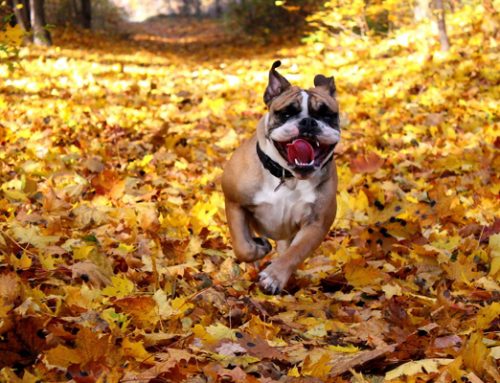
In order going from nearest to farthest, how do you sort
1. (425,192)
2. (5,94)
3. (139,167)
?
(425,192) < (139,167) < (5,94)

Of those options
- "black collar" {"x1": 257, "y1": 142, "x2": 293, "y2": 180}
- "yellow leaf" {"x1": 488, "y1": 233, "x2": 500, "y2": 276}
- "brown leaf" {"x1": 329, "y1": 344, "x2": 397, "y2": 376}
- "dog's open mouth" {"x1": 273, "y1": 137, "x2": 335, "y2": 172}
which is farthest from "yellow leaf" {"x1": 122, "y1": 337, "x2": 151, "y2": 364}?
"yellow leaf" {"x1": 488, "y1": 233, "x2": 500, "y2": 276}

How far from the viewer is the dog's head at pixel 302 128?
12.5 ft

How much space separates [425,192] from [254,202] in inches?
79.8

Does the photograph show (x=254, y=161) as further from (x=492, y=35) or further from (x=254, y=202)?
(x=492, y=35)

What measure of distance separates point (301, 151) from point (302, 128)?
5.1 inches

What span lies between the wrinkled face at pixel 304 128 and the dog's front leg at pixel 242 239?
1.68 ft

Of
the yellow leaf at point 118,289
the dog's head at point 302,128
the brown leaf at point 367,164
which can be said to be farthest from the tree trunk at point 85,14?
the yellow leaf at point 118,289

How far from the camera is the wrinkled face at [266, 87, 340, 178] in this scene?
3.81 metres

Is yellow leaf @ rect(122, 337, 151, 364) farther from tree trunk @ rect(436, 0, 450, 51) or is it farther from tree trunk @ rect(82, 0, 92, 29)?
tree trunk @ rect(82, 0, 92, 29)

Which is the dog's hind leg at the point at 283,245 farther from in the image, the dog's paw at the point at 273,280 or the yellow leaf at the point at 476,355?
the yellow leaf at the point at 476,355

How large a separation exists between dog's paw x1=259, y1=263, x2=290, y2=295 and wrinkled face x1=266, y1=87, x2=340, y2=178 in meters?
0.55

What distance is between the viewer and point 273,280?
12.4 ft

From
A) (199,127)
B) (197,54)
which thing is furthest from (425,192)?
(197,54)

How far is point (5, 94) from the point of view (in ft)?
32.2
